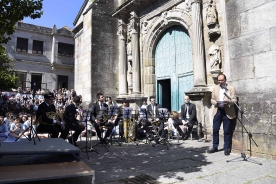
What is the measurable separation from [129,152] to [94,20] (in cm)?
778

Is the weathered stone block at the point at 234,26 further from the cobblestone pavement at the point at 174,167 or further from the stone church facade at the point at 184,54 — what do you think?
the cobblestone pavement at the point at 174,167

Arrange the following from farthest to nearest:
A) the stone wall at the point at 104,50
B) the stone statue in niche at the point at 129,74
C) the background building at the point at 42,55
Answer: the background building at the point at 42,55
the stone wall at the point at 104,50
the stone statue in niche at the point at 129,74

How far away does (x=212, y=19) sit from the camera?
717 cm

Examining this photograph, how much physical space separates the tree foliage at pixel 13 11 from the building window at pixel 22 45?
2349 centimetres

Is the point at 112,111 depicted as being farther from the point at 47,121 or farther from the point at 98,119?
the point at 47,121

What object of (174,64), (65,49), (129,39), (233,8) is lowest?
(174,64)

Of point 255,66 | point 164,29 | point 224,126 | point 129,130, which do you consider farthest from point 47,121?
point 164,29

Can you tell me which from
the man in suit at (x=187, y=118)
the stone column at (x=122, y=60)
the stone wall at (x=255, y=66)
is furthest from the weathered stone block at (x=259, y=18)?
the stone column at (x=122, y=60)

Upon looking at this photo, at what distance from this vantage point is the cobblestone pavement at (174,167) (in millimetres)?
3373

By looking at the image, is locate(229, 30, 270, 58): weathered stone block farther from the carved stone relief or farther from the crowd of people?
the carved stone relief

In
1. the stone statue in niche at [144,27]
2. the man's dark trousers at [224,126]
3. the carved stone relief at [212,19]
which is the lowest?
the man's dark trousers at [224,126]

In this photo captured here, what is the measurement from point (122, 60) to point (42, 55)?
61.2 ft

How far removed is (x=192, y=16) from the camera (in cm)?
784

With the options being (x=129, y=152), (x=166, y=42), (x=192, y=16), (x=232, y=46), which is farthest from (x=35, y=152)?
(x=166, y=42)
